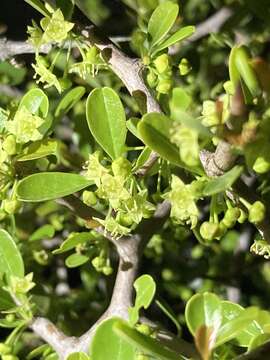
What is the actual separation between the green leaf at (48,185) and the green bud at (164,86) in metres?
0.18

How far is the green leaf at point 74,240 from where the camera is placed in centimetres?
125

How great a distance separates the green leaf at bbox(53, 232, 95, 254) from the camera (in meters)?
1.25

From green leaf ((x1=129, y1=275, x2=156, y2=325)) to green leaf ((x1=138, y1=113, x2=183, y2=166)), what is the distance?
0.91ft

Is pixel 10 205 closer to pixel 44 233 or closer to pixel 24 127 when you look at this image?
pixel 24 127

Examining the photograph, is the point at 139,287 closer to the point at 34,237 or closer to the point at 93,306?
the point at 34,237

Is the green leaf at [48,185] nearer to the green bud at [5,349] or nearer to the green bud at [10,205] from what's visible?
the green bud at [10,205]

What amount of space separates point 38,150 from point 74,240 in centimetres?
23

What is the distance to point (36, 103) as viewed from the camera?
3.79 ft

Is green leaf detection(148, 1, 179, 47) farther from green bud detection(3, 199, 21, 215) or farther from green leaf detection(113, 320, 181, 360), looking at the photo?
green leaf detection(113, 320, 181, 360)

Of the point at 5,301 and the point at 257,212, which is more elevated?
the point at 257,212

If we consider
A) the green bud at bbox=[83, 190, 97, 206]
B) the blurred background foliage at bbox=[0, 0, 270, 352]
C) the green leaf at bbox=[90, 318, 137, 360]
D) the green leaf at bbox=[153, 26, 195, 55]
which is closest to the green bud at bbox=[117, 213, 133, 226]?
the green bud at bbox=[83, 190, 97, 206]

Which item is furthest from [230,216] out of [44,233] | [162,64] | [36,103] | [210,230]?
[44,233]

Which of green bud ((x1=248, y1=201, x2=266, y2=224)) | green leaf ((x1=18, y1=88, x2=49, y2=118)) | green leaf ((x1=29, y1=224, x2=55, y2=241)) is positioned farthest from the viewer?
green leaf ((x1=29, y1=224, x2=55, y2=241))

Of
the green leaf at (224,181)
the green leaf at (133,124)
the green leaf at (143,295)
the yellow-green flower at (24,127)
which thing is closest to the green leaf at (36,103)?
the yellow-green flower at (24,127)
